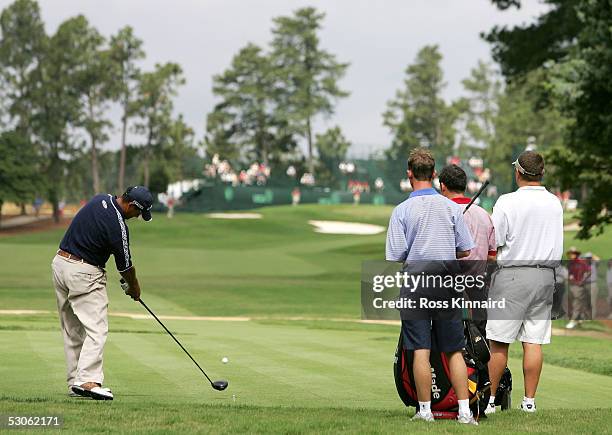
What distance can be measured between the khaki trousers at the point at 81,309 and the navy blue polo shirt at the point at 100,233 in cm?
13

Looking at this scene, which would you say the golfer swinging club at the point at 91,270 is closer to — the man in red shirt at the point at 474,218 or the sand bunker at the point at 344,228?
the man in red shirt at the point at 474,218

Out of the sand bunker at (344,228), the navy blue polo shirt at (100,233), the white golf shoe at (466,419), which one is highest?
the navy blue polo shirt at (100,233)

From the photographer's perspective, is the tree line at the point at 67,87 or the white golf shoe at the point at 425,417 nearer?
the white golf shoe at the point at 425,417

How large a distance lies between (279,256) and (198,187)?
1327 inches

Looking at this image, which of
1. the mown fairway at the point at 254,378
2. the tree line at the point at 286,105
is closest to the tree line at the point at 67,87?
the tree line at the point at 286,105

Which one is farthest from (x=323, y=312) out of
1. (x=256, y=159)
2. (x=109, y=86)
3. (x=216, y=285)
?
(x=256, y=159)

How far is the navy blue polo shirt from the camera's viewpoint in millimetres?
9594

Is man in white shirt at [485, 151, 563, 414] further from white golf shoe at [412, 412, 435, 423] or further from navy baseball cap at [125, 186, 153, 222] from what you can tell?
navy baseball cap at [125, 186, 153, 222]

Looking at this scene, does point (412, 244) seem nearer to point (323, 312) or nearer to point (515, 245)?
point (515, 245)

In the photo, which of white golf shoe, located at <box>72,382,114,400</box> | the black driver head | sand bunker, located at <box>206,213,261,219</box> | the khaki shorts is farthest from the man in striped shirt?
sand bunker, located at <box>206,213,261,219</box>

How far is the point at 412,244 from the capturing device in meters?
8.02

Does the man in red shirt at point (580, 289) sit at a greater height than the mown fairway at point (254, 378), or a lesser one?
lesser

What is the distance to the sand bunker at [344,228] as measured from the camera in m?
70.3

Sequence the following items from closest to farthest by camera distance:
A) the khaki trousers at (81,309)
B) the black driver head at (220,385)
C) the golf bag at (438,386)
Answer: the golf bag at (438,386) < the khaki trousers at (81,309) < the black driver head at (220,385)
